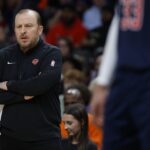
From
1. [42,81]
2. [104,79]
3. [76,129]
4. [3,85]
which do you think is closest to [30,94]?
[42,81]

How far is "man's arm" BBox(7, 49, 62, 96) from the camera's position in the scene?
5391 mm

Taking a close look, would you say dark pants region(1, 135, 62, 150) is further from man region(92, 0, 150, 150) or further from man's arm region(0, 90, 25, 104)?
man region(92, 0, 150, 150)

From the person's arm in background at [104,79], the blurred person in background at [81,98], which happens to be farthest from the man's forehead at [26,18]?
the person's arm in background at [104,79]

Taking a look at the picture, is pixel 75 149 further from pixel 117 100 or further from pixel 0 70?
pixel 117 100

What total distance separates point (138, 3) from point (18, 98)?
2344 mm

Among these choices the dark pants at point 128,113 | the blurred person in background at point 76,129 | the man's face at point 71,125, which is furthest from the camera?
the man's face at point 71,125

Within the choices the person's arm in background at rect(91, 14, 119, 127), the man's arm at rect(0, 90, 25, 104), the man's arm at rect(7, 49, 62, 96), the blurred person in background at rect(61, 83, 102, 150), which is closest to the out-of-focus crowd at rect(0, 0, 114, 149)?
the blurred person in background at rect(61, 83, 102, 150)

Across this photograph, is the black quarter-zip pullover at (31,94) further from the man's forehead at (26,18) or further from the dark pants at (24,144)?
the man's forehead at (26,18)

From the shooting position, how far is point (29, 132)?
17.9ft

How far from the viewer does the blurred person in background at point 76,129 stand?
21.4 feet

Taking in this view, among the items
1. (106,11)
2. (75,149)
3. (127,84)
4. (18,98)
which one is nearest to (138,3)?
(127,84)

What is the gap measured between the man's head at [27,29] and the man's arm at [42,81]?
0.20 m

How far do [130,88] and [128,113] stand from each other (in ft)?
0.40

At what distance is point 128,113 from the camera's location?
3.24 meters
